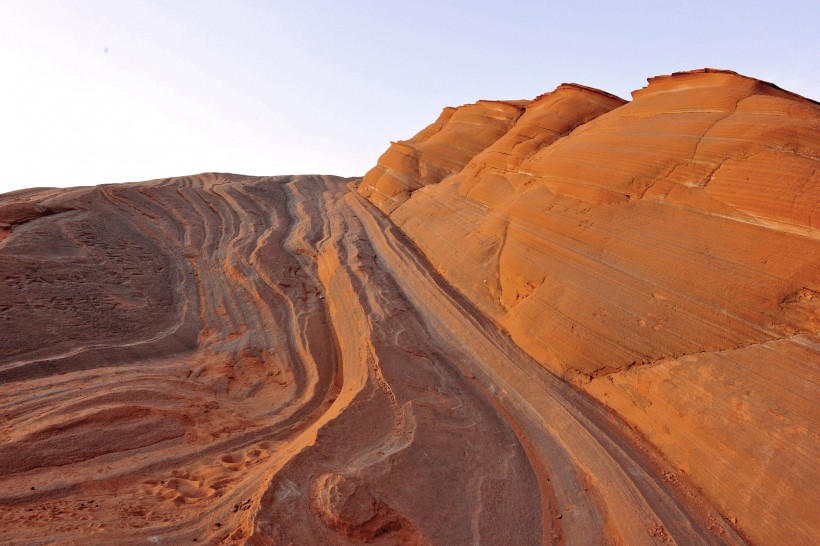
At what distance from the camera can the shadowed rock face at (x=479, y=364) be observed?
4.32 meters

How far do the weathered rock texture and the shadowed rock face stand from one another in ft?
0.10

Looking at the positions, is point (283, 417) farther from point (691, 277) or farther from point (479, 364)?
point (691, 277)

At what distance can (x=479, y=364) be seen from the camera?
7320mm

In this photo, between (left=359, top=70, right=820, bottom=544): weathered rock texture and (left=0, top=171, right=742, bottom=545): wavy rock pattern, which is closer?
(left=0, top=171, right=742, bottom=545): wavy rock pattern

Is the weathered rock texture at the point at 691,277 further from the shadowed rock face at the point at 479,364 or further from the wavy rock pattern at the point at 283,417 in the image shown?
the wavy rock pattern at the point at 283,417

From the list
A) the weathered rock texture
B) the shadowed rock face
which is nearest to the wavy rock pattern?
the shadowed rock face

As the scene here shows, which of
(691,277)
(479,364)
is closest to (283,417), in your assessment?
(479,364)

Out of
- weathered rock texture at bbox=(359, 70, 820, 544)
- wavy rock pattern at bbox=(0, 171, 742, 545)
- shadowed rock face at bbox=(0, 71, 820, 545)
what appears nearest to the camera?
wavy rock pattern at bbox=(0, 171, 742, 545)

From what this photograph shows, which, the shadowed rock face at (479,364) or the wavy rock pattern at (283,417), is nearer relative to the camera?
the wavy rock pattern at (283,417)

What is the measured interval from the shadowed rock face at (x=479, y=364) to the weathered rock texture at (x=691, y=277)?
0.03 m

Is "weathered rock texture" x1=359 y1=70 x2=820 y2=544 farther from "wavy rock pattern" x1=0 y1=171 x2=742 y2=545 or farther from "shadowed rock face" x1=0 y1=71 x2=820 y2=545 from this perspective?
"wavy rock pattern" x1=0 y1=171 x2=742 y2=545

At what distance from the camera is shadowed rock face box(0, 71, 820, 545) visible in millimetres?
4324

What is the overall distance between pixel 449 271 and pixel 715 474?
244 inches

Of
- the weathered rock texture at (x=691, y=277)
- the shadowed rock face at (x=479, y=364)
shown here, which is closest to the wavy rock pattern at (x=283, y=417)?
the shadowed rock face at (x=479, y=364)
